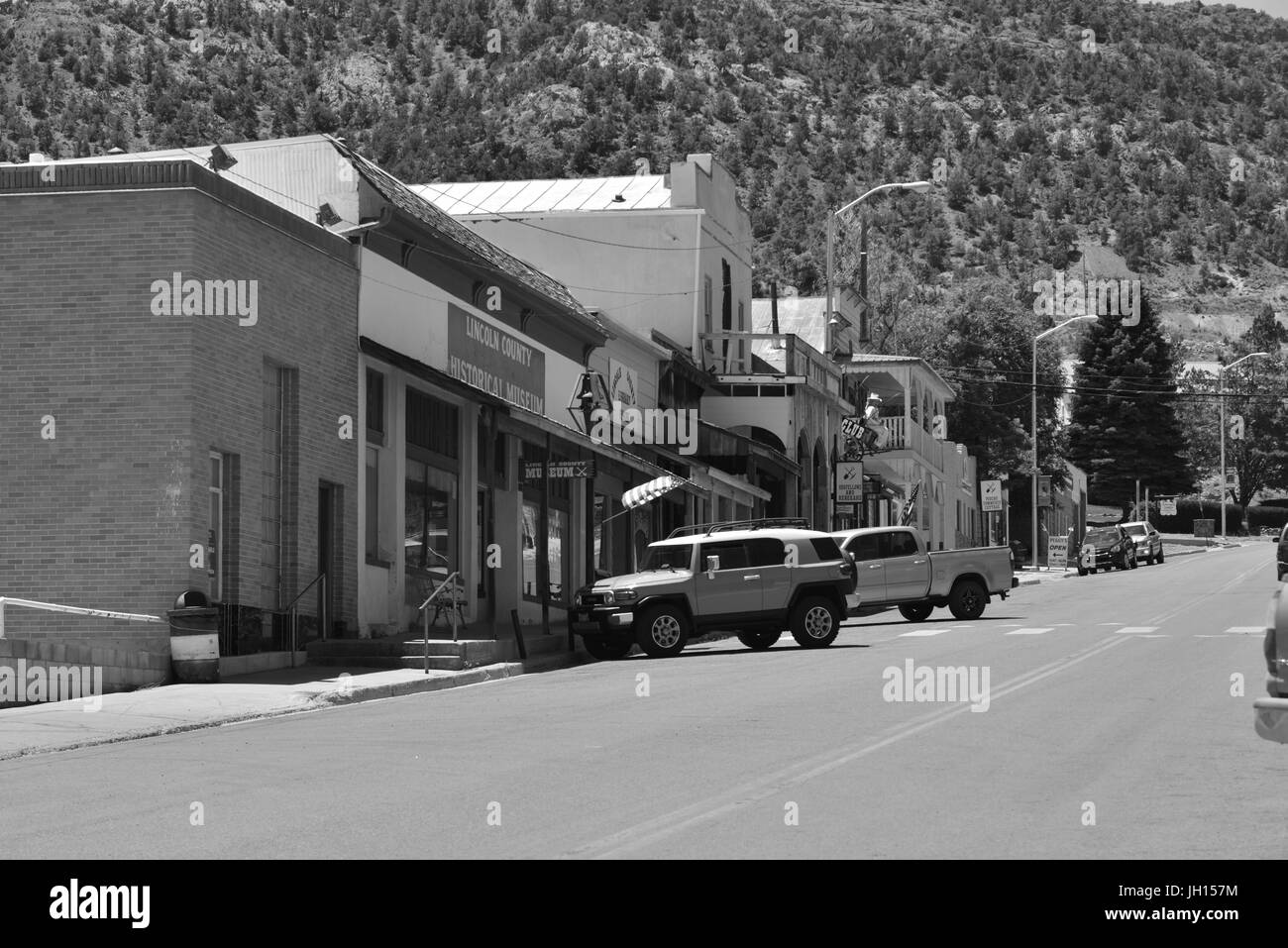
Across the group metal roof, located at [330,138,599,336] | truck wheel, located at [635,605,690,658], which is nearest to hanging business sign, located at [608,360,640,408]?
metal roof, located at [330,138,599,336]

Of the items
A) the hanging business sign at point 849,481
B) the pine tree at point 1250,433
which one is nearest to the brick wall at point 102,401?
the hanging business sign at point 849,481

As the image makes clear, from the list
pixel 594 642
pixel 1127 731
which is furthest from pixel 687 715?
pixel 594 642

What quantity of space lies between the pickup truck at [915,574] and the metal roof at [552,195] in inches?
602

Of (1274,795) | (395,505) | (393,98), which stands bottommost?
(1274,795)

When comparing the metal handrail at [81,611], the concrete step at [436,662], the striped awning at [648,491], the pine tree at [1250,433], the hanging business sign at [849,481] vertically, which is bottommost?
the concrete step at [436,662]

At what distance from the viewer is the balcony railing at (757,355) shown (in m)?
51.9

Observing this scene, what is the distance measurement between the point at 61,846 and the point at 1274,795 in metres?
7.56

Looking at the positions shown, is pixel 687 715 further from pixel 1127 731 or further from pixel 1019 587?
pixel 1019 587

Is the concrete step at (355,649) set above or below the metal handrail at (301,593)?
below

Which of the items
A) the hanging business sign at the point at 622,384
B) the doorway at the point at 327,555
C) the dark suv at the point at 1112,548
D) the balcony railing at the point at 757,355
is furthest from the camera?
the dark suv at the point at 1112,548

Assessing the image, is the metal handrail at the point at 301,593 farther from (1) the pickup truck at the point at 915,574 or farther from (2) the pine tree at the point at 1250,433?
(2) the pine tree at the point at 1250,433

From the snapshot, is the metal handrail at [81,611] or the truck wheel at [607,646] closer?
the metal handrail at [81,611]

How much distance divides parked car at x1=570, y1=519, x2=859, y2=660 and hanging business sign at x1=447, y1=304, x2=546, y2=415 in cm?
473

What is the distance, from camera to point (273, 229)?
25594 millimetres
